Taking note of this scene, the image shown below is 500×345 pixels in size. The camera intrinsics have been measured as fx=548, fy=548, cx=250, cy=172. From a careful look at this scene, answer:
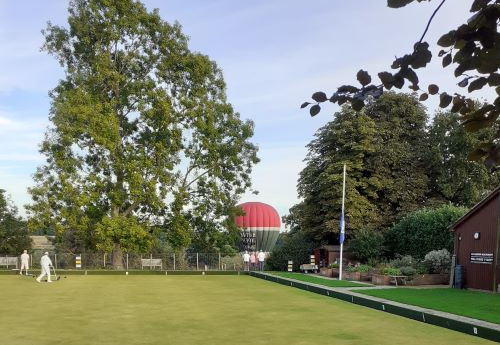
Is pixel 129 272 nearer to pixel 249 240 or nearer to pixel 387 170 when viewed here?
pixel 387 170

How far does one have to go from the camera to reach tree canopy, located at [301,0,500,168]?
2227 mm

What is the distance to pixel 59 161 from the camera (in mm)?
36000

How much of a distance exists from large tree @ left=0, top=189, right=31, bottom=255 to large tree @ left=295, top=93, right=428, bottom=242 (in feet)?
69.3

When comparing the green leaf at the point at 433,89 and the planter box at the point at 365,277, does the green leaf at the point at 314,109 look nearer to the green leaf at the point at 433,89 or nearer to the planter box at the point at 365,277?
the green leaf at the point at 433,89

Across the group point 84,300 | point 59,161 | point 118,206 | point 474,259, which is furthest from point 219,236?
point 84,300

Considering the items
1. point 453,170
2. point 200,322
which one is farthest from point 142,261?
point 200,322

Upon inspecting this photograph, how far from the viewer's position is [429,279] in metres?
23.0

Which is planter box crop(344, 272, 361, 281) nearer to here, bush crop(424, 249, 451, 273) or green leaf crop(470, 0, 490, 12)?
bush crop(424, 249, 451, 273)

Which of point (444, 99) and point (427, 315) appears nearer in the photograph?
point (444, 99)

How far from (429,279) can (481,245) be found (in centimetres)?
270

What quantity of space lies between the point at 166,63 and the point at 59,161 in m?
9.83

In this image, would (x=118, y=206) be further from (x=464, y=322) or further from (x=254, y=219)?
(x=464, y=322)

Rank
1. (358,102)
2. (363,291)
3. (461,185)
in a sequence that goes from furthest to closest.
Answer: (461,185), (363,291), (358,102)

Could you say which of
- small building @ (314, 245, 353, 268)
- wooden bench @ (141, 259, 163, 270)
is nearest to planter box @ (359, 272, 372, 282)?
small building @ (314, 245, 353, 268)
